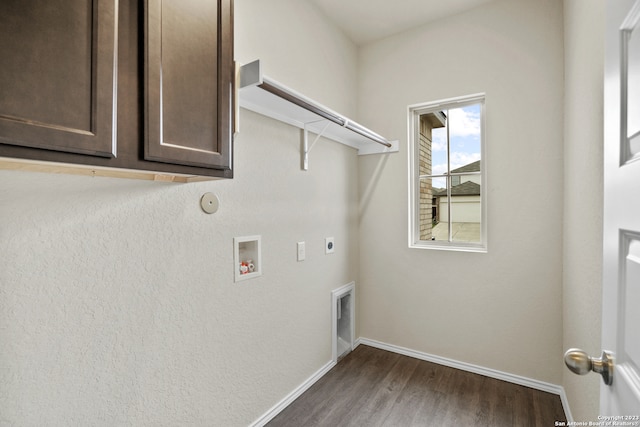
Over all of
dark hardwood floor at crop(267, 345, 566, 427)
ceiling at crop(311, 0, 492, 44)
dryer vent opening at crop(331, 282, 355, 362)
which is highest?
ceiling at crop(311, 0, 492, 44)

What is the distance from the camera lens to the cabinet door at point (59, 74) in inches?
26.7

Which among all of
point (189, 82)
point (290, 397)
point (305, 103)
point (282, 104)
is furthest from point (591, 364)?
point (290, 397)

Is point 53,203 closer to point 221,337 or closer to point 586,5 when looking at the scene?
point 221,337

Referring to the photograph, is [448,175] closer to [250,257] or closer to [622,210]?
[250,257]

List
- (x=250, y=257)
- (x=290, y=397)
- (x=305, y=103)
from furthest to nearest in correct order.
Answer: (x=290, y=397), (x=250, y=257), (x=305, y=103)

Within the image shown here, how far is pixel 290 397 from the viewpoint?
204 cm

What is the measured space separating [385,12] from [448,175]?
1395 millimetres

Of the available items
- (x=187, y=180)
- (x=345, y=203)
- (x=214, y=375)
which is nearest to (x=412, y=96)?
(x=345, y=203)

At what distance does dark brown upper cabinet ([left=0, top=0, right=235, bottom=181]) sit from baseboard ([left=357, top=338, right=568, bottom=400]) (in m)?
2.30

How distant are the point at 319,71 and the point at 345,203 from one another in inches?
42.8

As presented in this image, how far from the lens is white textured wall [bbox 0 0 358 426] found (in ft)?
3.22

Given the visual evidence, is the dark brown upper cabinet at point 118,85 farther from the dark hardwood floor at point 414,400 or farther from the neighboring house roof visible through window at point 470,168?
the neighboring house roof visible through window at point 470,168

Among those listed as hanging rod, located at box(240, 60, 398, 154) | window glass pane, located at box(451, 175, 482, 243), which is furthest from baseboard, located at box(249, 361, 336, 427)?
hanging rod, located at box(240, 60, 398, 154)

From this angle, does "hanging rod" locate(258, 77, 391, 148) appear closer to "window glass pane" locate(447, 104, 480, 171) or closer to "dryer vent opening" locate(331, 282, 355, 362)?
"window glass pane" locate(447, 104, 480, 171)
